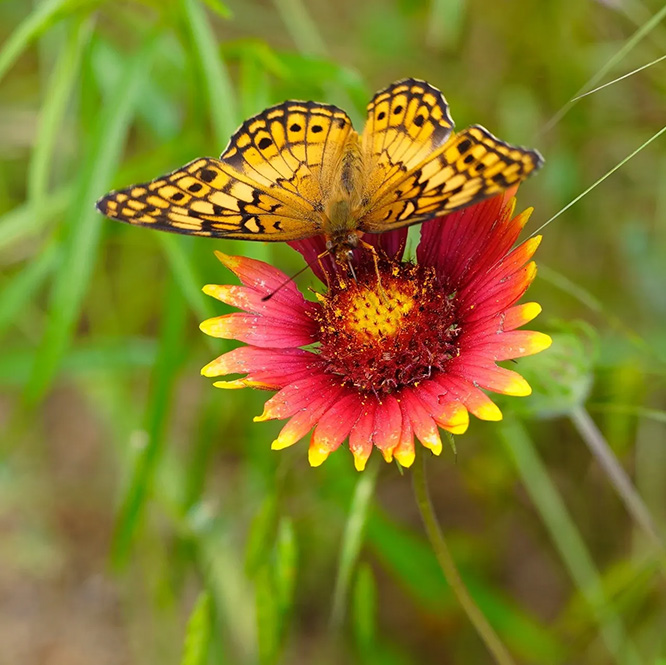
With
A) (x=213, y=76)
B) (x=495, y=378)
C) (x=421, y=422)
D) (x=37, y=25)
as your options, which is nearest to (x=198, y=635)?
(x=421, y=422)

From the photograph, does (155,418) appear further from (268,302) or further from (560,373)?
(560,373)

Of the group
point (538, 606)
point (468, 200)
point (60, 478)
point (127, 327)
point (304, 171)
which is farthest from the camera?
point (60, 478)

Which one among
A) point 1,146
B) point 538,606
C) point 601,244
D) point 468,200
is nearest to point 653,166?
point 601,244

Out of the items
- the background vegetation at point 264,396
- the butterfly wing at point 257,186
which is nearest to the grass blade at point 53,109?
the background vegetation at point 264,396

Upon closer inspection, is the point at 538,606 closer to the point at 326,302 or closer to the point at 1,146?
the point at 326,302

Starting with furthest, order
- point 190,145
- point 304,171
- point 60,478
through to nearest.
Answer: point 60,478, point 190,145, point 304,171

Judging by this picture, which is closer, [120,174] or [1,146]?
[120,174]
